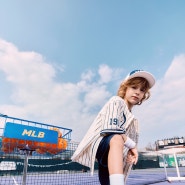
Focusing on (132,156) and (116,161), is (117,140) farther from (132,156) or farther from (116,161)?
(132,156)

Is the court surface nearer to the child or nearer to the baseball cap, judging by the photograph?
the child

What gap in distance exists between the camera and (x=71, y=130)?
7.56 metres

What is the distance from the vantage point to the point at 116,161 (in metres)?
1.41

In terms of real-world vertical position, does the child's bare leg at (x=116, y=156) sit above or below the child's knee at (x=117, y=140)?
below

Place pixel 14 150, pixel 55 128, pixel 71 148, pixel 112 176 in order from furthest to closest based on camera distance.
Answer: pixel 55 128
pixel 71 148
pixel 14 150
pixel 112 176

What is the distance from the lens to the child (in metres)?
1.45

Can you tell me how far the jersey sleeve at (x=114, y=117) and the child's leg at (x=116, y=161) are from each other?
71 millimetres

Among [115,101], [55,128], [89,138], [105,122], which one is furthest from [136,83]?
[55,128]

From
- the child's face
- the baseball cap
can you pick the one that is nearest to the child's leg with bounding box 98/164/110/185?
the child's face


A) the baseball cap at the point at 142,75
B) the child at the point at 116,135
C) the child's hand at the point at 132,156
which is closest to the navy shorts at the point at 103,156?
the child at the point at 116,135

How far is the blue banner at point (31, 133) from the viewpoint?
218 inches

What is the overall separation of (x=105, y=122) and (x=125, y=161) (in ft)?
1.72

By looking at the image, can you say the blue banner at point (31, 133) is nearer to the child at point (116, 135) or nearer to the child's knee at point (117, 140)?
the child at point (116, 135)

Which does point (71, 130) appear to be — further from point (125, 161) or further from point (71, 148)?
point (125, 161)
